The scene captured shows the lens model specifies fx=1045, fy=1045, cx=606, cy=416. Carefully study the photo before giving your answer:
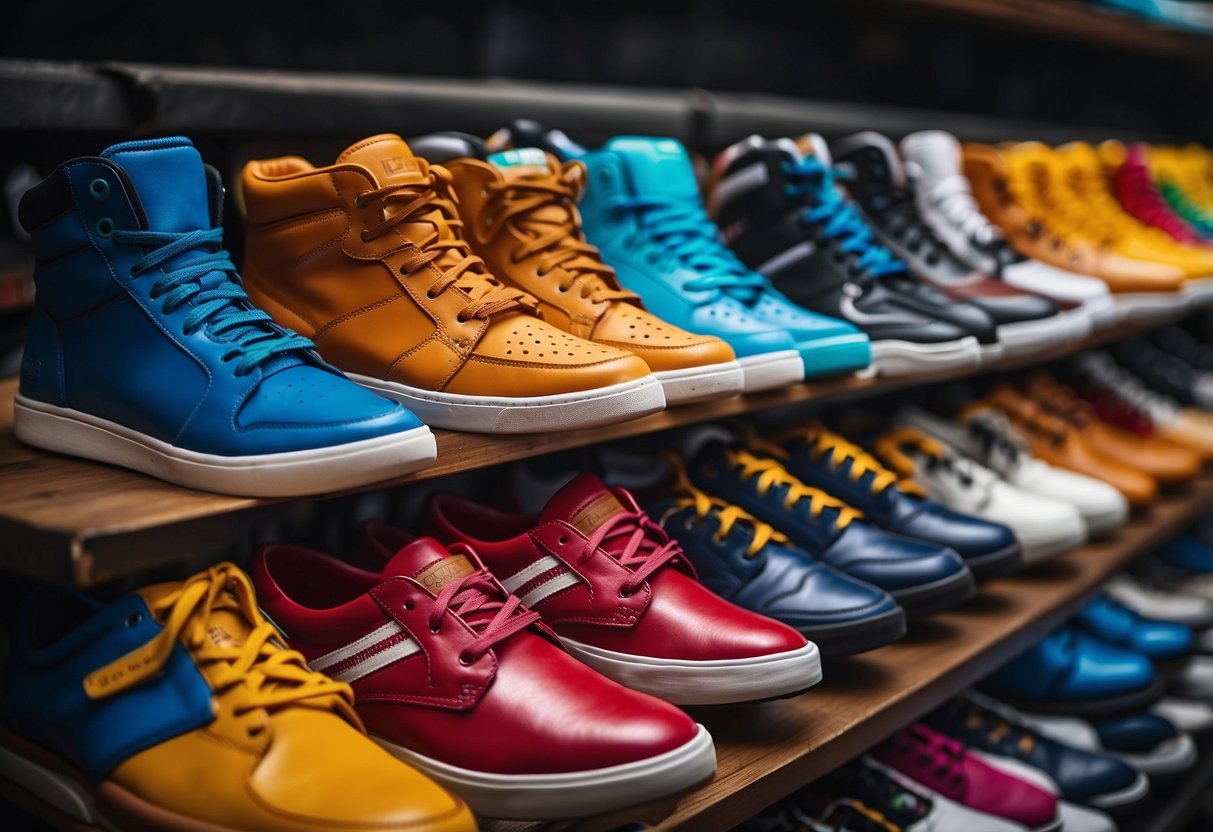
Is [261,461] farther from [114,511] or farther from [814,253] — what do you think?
[814,253]

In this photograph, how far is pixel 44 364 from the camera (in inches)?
33.2

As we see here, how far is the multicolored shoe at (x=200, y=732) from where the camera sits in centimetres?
71

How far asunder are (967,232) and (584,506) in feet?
3.31

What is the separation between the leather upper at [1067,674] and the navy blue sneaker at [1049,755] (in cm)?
10

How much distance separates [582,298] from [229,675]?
0.49 meters

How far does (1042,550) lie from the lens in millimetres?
1507

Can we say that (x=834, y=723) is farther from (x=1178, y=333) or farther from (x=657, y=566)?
(x=1178, y=333)

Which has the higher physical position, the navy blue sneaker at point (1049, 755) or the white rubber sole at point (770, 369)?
the white rubber sole at point (770, 369)

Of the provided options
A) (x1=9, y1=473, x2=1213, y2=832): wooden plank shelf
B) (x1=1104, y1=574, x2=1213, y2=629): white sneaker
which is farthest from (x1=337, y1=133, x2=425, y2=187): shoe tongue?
(x1=1104, y1=574, x2=1213, y2=629): white sneaker

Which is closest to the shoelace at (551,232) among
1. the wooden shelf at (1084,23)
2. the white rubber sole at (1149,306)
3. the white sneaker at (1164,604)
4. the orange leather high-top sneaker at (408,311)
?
the orange leather high-top sneaker at (408,311)

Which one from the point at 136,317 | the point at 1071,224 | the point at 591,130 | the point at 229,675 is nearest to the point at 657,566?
the point at 229,675

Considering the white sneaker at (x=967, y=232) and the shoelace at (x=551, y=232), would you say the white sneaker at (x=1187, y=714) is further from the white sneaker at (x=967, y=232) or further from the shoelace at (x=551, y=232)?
the shoelace at (x=551, y=232)

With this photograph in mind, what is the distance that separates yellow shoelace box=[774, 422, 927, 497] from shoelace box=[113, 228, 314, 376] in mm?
739

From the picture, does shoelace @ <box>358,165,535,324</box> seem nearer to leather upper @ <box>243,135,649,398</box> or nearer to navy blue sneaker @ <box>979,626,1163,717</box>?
leather upper @ <box>243,135,649,398</box>
